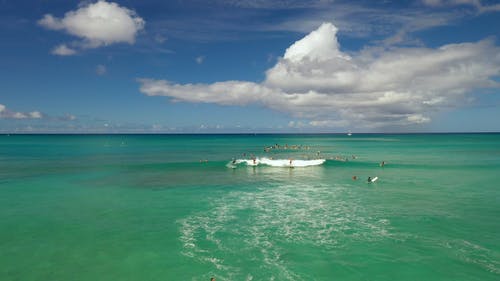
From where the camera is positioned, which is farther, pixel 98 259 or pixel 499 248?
pixel 499 248

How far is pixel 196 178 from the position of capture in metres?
52.5

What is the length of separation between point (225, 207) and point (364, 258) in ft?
52.6

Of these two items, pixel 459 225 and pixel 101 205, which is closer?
pixel 459 225

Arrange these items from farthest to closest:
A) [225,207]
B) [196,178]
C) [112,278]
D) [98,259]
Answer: [196,178]
[225,207]
[98,259]
[112,278]

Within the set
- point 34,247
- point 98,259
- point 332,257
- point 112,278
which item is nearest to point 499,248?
point 332,257

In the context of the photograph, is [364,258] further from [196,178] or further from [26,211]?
[196,178]

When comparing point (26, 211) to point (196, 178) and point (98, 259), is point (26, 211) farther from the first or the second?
point (196, 178)

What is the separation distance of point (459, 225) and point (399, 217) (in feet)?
14.9

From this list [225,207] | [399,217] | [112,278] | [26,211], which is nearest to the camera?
[112,278]

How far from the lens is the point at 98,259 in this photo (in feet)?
68.6

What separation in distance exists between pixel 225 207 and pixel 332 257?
48.3ft

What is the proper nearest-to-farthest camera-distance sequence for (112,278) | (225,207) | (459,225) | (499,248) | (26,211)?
(112,278), (499,248), (459,225), (26,211), (225,207)

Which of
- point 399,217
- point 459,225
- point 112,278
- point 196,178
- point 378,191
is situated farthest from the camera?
point 196,178

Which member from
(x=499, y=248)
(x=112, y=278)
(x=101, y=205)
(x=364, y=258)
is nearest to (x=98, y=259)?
(x=112, y=278)
